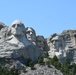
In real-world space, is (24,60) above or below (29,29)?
below

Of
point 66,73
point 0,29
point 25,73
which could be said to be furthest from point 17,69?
point 0,29

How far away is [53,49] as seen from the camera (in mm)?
40938

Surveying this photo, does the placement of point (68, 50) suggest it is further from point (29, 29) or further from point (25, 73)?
point (25, 73)

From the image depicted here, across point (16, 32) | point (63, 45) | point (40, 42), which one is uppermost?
point (16, 32)

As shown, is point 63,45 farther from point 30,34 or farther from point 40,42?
point 30,34

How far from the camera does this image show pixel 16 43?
37.2 meters

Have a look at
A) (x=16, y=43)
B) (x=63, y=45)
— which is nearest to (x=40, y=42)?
(x=63, y=45)

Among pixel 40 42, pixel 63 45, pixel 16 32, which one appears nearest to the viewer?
pixel 16 32

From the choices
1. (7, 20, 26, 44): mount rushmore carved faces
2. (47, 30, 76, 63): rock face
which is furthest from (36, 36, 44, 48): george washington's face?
(7, 20, 26, 44): mount rushmore carved faces

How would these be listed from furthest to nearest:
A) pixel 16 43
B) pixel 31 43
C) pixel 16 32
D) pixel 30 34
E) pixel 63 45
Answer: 1. pixel 63 45
2. pixel 30 34
3. pixel 31 43
4. pixel 16 32
5. pixel 16 43

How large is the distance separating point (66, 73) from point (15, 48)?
4374 mm

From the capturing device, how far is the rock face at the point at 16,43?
120 feet

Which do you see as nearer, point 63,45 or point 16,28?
point 16,28

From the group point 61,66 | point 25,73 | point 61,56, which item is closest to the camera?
point 25,73
